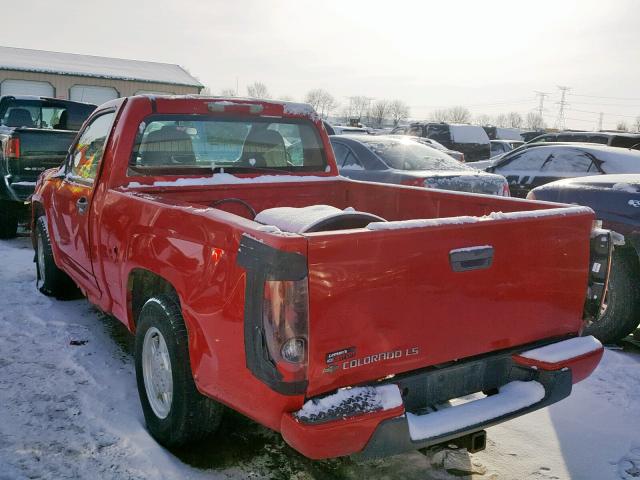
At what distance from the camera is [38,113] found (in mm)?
10711

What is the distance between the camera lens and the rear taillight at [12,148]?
7.69 m

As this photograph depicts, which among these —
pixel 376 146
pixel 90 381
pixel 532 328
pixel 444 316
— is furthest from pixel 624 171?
pixel 90 381

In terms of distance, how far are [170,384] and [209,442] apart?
1.45ft

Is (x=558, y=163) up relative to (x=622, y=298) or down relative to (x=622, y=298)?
up

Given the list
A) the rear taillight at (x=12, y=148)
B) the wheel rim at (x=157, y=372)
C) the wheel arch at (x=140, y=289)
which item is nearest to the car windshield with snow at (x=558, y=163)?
the wheel arch at (x=140, y=289)

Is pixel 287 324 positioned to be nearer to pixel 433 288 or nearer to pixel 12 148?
pixel 433 288

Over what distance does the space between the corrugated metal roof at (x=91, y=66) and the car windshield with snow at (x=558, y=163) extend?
2685cm

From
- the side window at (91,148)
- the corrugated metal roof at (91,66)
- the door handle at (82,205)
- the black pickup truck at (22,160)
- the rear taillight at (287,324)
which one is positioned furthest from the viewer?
the corrugated metal roof at (91,66)

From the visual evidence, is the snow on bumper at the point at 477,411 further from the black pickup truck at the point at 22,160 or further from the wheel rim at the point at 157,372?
the black pickup truck at the point at 22,160

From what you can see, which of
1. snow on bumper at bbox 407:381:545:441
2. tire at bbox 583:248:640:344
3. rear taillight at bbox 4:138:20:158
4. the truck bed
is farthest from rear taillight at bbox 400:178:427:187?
rear taillight at bbox 4:138:20:158

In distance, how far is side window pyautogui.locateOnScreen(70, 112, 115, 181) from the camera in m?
4.21

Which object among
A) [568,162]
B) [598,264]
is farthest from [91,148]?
[568,162]

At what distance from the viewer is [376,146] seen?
339 inches

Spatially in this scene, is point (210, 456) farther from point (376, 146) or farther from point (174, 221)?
point (376, 146)
